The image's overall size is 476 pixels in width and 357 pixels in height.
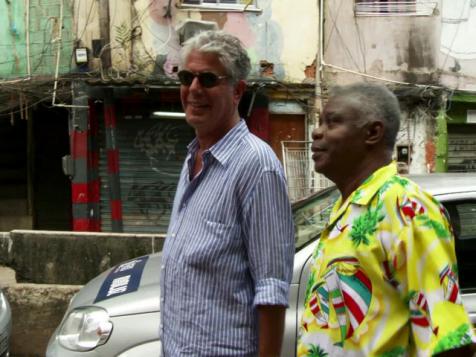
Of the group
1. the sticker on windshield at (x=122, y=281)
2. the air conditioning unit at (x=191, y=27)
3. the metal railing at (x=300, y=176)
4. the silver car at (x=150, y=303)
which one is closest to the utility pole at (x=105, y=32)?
the air conditioning unit at (x=191, y=27)

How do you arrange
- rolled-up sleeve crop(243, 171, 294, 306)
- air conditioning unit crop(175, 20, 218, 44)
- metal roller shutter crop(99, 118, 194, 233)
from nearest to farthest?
rolled-up sleeve crop(243, 171, 294, 306)
air conditioning unit crop(175, 20, 218, 44)
metal roller shutter crop(99, 118, 194, 233)

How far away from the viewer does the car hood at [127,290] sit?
3.04 meters

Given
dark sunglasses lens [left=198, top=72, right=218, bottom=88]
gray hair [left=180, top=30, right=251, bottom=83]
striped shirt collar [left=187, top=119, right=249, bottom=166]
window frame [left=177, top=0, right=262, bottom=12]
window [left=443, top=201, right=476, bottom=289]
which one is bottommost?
window [left=443, top=201, right=476, bottom=289]

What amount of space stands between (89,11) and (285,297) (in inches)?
362

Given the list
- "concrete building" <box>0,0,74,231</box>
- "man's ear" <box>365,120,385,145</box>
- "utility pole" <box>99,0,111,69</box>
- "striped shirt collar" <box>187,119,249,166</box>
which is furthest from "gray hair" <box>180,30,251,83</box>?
"utility pole" <box>99,0,111,69</box>

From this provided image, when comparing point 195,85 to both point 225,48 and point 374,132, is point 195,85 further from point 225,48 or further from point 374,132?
point 374,132

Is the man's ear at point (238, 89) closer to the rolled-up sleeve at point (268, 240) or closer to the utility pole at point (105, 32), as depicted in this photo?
the rolled-up sleeve at point (268, 240)

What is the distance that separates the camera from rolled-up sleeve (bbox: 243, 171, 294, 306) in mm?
1744

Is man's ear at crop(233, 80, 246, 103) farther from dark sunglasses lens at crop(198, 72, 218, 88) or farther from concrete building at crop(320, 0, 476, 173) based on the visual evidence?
concrete building at crop(320, 0, 476, 173)

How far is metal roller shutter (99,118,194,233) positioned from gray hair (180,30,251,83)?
8.53 metres

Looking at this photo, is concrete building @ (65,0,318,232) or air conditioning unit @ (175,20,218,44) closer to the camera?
air conditioning unit @ (175,20,218,44)

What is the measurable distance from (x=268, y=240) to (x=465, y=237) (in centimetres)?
166

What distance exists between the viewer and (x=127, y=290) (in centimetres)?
321

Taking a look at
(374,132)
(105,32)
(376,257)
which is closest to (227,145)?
(374,132)
